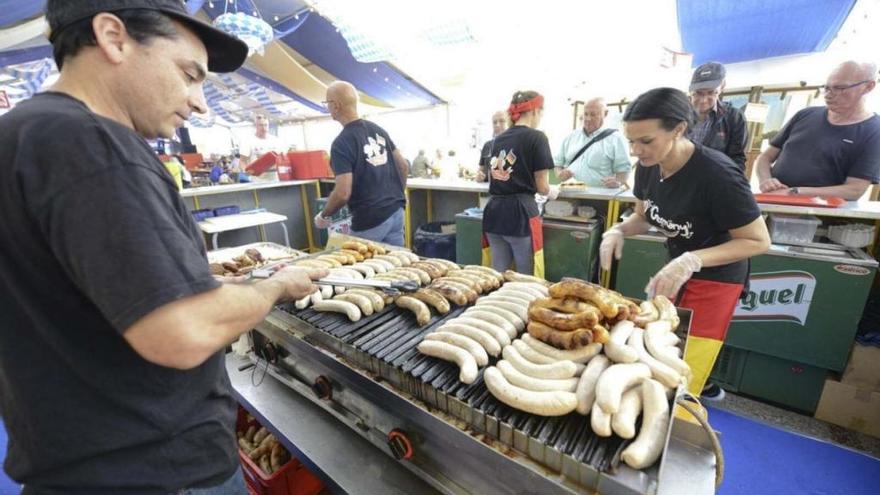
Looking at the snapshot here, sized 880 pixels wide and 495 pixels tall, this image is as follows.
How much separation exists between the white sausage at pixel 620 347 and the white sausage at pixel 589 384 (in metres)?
0.04

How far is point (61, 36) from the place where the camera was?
0.89 metres

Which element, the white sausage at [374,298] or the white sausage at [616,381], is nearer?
the white sausage at [616,381]

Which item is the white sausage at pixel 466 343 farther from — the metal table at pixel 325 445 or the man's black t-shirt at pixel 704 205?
the man's black t-shirt at pixel 704 205

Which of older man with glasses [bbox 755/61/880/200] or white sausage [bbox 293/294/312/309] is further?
older man with glasses [bbox 755/61/880/200]

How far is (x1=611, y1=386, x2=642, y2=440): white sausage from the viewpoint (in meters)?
1.06

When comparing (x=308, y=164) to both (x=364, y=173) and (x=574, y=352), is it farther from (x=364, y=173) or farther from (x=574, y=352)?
(x=574, y=352)

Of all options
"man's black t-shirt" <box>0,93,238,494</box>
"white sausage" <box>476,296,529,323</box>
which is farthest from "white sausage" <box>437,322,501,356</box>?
"man's black t-shirt" <box>0,93,238,494</box>

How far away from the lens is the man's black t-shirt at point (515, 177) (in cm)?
385

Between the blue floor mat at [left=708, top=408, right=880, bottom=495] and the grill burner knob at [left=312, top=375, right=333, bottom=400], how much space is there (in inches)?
112

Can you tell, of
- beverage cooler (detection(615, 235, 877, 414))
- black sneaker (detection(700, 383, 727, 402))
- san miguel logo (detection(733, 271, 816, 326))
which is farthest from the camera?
black sneaker (detection(700, 383, 727, 402))

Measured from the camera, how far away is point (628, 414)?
3.63ft

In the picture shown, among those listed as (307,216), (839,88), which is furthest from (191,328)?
(307,216)

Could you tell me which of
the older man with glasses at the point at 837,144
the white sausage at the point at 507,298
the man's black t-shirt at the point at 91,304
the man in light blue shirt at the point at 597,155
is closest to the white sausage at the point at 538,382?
the white sausage at the point at 507,298

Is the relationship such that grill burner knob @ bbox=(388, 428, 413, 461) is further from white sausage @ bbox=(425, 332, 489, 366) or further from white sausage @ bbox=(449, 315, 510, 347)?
white sausage @ bbox=(449, 315, 510, 347)
